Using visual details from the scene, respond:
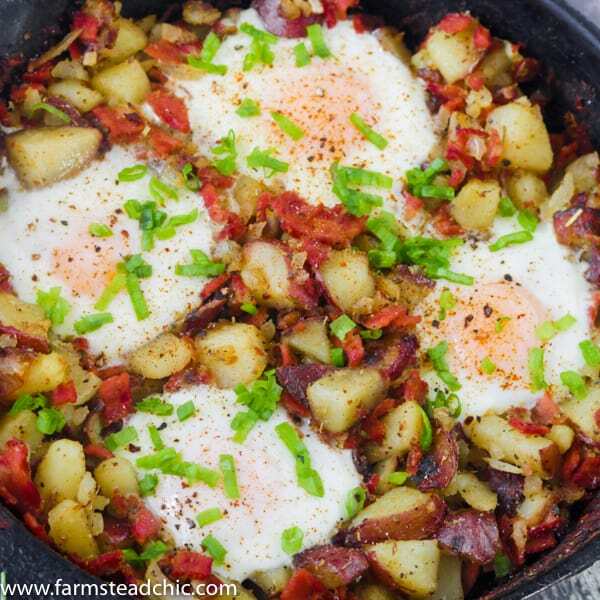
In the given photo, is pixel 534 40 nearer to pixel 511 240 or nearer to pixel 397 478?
pixel 511 240

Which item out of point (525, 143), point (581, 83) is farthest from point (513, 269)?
point (581, 83)

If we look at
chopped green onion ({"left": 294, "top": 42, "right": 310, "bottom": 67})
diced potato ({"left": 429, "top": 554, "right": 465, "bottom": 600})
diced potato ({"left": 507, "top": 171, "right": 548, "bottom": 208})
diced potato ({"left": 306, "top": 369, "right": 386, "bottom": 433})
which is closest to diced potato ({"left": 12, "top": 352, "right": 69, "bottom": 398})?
diced potato ({"left": 306, "top": 369, "right": 386, "bottom": 433})

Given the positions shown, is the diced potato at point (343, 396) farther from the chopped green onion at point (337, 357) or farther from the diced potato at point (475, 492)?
the diced potato at point (475, 492)

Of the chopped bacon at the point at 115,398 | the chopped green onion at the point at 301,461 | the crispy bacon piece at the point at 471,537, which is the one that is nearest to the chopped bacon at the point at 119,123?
the chopped bacon at the point at 115,398

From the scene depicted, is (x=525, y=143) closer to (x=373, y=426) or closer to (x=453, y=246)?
(x=453, y=246)

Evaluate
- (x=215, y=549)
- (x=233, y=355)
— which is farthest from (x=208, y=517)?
(x=233, y=355)

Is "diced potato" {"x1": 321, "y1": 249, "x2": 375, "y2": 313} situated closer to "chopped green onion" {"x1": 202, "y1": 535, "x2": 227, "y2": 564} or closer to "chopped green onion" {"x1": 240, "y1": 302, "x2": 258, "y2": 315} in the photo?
"chopped green onion" {"x1": 240, "y1": 302, "x2": 258, "y2": 315}
